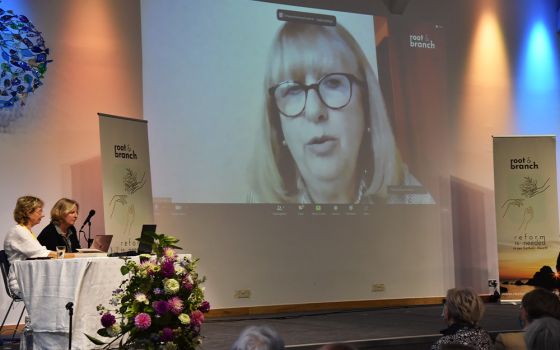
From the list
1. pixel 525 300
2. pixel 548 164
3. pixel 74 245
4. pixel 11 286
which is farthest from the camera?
pixel 548 164

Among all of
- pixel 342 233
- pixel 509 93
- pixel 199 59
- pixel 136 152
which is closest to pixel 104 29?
pixel 199 59

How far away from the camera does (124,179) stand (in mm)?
5863

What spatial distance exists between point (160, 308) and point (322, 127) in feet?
16.3

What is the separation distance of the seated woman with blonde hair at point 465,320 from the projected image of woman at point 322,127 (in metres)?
4.34

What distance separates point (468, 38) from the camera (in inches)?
336

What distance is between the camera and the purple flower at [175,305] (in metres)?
2.81

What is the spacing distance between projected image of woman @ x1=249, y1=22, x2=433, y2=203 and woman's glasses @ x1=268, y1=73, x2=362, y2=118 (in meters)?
0.01

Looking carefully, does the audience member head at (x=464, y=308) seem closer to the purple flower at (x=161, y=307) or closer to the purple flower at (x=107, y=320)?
the purple flower at (x=161, y=307)

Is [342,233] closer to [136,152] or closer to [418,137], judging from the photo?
[418,137]

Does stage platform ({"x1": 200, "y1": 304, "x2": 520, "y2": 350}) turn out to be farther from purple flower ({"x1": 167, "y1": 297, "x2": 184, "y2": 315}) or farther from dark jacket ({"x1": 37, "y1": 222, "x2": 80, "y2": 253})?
purple flower ({"x1": 167, "y1": 297, "x2": 184, "y2": 315})

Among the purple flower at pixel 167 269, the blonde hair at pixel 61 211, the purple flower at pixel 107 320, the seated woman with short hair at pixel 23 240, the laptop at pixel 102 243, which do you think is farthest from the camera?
the blonde hair at pixel 61 211

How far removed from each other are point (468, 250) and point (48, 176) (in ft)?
15.9

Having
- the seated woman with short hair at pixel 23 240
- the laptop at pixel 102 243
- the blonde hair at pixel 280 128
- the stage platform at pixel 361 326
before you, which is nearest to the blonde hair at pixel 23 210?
the seated woman with short hair at pixel 23 240

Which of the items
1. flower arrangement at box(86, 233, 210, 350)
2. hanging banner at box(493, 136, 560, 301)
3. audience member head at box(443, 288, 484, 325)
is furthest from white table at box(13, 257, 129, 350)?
hanging banner at box(493, 136, 560, 301)
